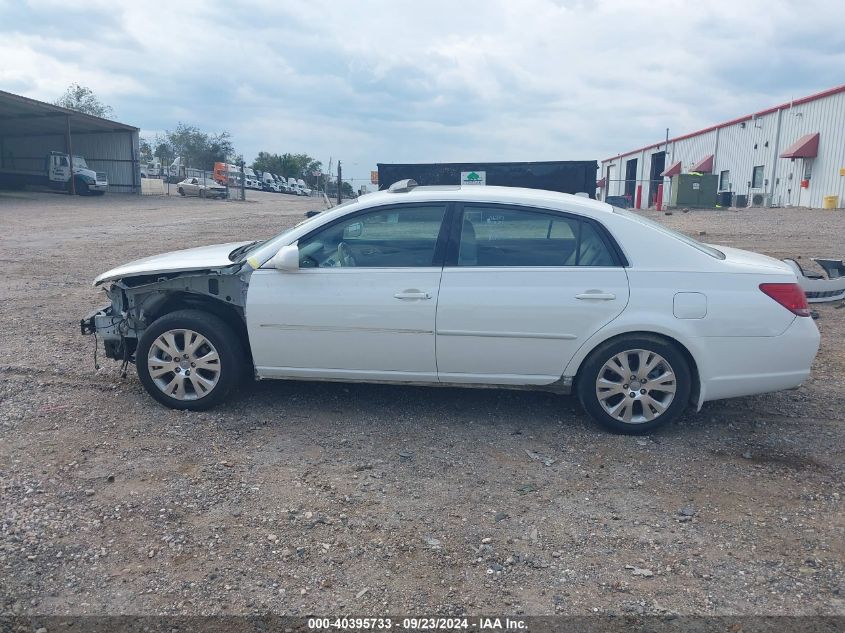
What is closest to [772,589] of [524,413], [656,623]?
[656,623]

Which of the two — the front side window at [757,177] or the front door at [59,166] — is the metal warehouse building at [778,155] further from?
the front door at [59,166]

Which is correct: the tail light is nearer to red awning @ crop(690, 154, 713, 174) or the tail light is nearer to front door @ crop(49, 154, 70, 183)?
front door @ crop(49, 154, 70, 183)

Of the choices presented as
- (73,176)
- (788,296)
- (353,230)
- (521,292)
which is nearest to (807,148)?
(788,296)

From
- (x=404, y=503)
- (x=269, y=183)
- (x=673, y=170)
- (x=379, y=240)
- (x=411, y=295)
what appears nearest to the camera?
(x=404, y=503)

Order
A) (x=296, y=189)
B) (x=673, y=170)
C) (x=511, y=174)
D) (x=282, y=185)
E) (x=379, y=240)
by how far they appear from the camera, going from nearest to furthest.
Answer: (x=379, y=240), (x=511, y=174), (x=673, y=170), (x=296, y=189), (x=282, y=185)

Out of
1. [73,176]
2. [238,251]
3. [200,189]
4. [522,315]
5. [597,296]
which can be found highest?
[73,176]

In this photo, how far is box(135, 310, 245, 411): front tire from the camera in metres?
4.87

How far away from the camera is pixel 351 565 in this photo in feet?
10.4

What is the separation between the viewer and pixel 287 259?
4.65m

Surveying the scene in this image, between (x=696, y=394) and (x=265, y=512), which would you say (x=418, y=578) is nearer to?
(x=265, y=512)

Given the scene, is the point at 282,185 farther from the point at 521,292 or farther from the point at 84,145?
the point at 521,292

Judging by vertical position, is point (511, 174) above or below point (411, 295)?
above

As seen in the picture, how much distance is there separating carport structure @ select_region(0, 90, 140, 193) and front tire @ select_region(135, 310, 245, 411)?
37401 millimetres

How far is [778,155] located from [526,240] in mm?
32562
